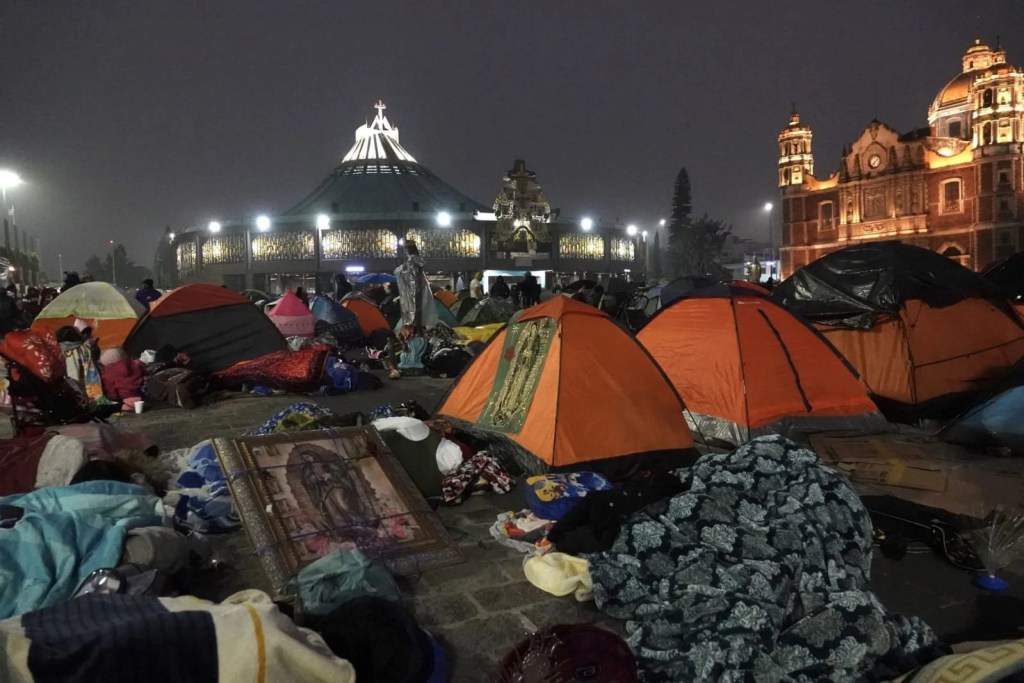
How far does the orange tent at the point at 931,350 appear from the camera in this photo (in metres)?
8.06

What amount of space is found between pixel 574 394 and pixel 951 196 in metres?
55.3

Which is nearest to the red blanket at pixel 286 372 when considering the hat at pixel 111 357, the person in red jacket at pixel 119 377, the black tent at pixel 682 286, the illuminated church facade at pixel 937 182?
Answer: the person in red jacket at pixel 119 377

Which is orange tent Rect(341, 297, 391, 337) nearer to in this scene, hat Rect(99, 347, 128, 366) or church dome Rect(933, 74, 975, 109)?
hat Rect(99, 347, 128, 366)

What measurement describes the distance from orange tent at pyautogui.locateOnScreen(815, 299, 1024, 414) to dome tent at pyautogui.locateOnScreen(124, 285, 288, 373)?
8.79 metres

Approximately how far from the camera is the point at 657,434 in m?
5.65

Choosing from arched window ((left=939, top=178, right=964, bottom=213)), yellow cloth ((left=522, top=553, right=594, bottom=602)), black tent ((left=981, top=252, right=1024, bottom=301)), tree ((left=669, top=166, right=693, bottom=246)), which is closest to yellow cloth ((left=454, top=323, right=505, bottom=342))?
yellow cloth ((left=522, top=553, right=594, bottom=602))

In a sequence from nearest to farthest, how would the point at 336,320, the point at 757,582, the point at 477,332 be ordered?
1. the point at 757,582
2. the point at 477,332
3. the point at 336,320

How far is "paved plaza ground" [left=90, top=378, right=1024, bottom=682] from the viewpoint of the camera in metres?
3.22

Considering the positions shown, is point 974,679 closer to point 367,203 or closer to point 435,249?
point 435,249

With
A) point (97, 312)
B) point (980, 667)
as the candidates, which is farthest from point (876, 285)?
point (97, 312)

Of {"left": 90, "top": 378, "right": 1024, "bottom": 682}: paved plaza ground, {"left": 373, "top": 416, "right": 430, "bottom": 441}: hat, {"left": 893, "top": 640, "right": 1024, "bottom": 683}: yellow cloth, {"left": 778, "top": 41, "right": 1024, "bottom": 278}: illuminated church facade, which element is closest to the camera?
{"left": 893, "top": 640, "right": 1024, "bottom": 683}: yellow cloth

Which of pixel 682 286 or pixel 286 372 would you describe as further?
pixel 682 286

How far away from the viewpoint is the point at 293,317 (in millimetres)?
14609

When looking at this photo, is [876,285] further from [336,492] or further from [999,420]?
[336,492]
